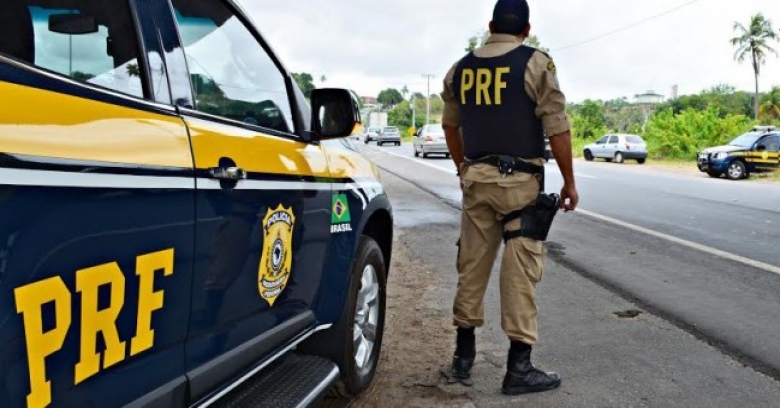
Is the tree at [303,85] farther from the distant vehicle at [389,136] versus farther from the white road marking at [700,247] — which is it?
the distant vehicle at [389,136]

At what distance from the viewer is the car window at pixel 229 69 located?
2229 mm

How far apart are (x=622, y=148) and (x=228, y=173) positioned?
32.9 metres

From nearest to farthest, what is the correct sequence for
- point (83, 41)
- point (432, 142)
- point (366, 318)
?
point (83, 41) < point (366, 318) < point (432, 142)

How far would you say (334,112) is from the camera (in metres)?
2.88

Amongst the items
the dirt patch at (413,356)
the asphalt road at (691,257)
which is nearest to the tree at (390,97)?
the asphalt road at (691,257)

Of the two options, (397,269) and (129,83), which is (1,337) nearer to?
(129,83)

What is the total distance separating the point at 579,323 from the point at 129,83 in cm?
368

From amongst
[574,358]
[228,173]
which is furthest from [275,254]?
[574,358]

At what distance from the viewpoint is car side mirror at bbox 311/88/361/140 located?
112 inches

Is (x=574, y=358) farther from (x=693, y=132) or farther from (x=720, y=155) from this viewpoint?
(x=693, y=132)

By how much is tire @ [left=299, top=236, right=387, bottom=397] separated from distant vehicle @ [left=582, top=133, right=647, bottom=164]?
31.1m

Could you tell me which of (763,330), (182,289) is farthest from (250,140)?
(763,330)

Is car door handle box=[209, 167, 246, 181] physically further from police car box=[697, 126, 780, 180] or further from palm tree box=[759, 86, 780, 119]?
palm tree box=[759, 86, 780, 119]

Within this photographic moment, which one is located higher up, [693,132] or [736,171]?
[693,132]
